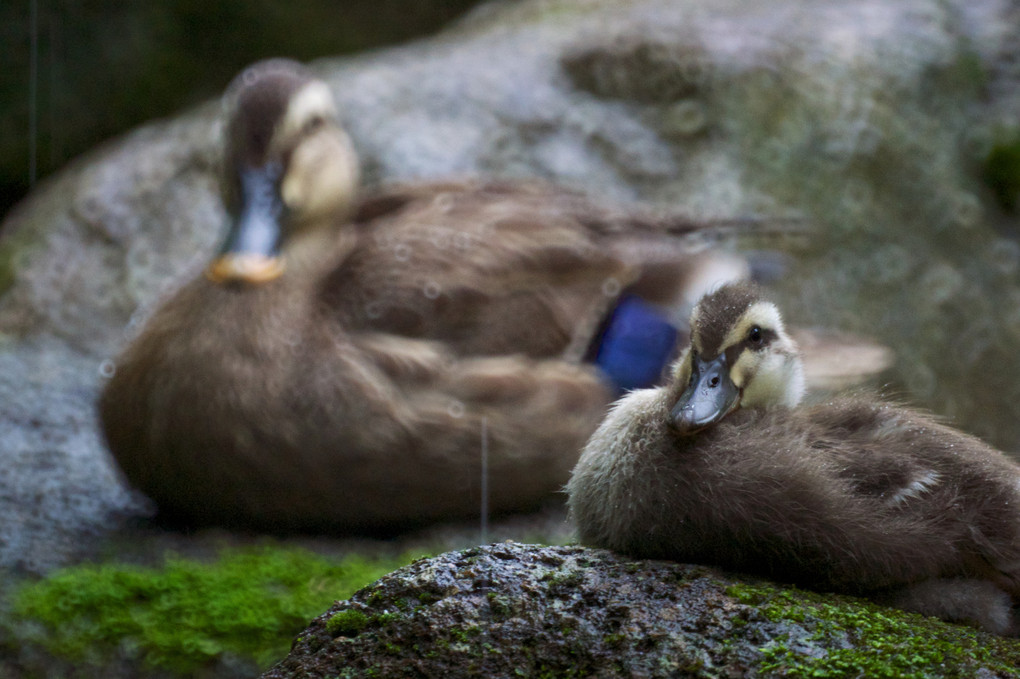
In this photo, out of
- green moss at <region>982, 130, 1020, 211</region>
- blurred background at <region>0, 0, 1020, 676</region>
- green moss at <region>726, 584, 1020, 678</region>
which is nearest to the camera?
green moss at <region>726, 584, 1020, 678</region>

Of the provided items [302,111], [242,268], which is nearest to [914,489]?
[242,268]

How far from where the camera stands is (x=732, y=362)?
6.40 feet

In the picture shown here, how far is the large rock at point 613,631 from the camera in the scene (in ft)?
5.21

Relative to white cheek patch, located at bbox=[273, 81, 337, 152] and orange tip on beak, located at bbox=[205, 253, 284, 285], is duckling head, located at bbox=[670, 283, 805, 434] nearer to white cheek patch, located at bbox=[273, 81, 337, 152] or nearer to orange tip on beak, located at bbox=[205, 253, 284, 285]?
orange tip on beak, located at bbox=[205, 253, 284, 285]

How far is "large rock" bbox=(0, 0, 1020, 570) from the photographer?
418cm

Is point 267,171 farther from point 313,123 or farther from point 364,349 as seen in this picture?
point 364,349

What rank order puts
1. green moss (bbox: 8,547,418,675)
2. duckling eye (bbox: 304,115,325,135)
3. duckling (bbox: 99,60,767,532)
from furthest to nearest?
duckling eye (bbox: 304,115,325,135), duckling (bbox: 99,60,767,532), green moss (bbox: 8,547,418,675)

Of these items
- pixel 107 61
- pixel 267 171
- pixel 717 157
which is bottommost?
pixel 267 171

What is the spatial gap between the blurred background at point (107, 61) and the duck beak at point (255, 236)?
2577mm

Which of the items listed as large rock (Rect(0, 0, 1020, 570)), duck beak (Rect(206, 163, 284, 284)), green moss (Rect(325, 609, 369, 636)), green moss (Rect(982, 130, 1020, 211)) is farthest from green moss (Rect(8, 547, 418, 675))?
green moss (Rect(982, 130, 1020, 211))

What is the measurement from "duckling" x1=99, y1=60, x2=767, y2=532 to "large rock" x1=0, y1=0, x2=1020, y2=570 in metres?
0.74

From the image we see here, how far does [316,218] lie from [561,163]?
1.56m

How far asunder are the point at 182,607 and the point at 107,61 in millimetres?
3591

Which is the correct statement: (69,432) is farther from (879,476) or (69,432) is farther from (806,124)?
(806,124)
